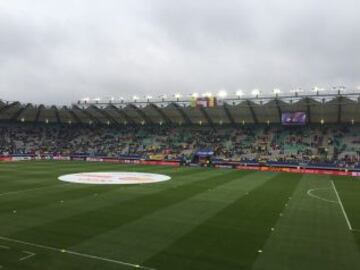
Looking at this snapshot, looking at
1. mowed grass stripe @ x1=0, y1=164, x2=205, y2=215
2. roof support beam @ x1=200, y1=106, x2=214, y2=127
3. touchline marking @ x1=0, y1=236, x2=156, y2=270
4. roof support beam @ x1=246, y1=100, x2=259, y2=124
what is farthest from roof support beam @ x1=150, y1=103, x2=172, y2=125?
touchline marking @ x1=0, y1=236, x2=156, y2=270

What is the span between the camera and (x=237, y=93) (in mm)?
73750

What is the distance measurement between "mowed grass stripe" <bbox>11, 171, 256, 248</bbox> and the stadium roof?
150 feet

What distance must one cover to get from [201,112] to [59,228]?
64.5 meters

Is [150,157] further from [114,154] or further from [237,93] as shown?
[237,93]

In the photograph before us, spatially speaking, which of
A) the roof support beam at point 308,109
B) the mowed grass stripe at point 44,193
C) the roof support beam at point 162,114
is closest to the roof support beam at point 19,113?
the roof support beam at point 162,114

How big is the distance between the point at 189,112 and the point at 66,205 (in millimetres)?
58901

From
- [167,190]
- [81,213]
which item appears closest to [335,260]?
[81,213]

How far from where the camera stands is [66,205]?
2553 cm

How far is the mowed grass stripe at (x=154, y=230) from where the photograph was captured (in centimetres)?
1559

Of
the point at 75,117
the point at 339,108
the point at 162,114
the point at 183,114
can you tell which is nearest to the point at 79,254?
the point at 339,108

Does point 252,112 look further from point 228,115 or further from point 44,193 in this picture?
point 44,193

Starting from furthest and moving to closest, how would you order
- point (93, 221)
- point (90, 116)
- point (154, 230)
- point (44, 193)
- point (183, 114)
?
point (90, 116) < point (183, 114) < point (44, 193) < point (93, 221) < point (154, 230)

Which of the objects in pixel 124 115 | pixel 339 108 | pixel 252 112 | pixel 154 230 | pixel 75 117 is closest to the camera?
pixel 154 230

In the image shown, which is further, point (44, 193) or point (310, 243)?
point (44, 193)
